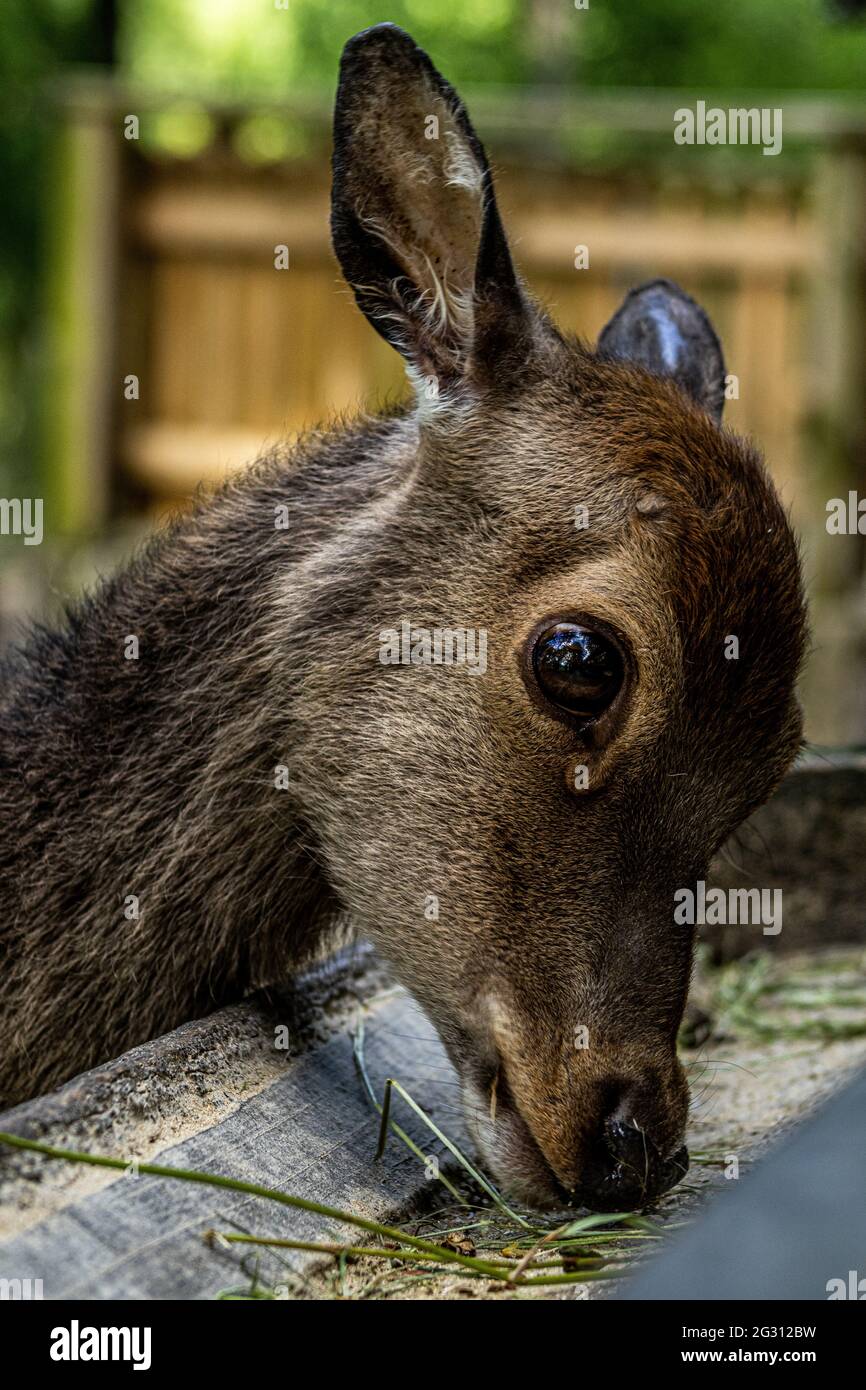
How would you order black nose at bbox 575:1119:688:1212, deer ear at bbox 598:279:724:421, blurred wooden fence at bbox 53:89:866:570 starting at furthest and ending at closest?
blurred wooden fence at bbox 53:89:866:570, deer ear at bbox 598:279:724:421, black nose at bbox 575:1119:688:1212

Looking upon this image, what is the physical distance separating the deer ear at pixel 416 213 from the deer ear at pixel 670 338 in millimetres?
1029

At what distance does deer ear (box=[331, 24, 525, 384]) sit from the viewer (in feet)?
13.6

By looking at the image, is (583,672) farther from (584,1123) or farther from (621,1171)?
(621,1171)

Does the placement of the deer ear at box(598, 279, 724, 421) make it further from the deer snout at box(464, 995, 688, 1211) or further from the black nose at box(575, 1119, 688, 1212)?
the black nose at box(575, 1119, 688, 1212)

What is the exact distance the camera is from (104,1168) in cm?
287

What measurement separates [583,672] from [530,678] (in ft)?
0.45

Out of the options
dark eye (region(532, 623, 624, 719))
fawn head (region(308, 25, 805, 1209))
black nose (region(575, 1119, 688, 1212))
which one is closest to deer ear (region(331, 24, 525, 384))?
fawn head (region(308, 25, 805, 1209))

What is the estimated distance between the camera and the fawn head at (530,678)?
3.75 m

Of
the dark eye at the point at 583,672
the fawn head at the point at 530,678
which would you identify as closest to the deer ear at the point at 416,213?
the fawn head at the point at 530,678

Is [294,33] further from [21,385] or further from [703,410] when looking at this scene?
[703,410]

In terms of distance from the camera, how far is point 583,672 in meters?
3.83

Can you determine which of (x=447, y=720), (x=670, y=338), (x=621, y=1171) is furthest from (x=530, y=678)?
(x=670, y=338)

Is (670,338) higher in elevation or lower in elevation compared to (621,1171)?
higher
